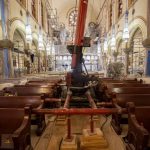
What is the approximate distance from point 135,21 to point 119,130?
918 cm

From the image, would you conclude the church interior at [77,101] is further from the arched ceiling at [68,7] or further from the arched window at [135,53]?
the arched ceiling at [68,7]

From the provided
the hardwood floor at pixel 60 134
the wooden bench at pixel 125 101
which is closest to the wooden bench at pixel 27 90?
the hardwood floor at pixel 60 134

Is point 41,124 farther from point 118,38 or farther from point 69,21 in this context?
point 69,21

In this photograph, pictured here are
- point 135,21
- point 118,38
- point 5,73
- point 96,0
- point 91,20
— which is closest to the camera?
point 5,73

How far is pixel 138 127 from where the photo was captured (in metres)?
2.33

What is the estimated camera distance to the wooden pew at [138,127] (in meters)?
2.21

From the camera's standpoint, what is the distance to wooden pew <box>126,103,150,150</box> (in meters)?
2.21

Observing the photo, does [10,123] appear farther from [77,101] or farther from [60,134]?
[77,101]

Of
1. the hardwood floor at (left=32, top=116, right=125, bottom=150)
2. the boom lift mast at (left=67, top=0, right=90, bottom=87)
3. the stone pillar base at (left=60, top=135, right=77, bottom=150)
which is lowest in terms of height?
the hardwood floor at (left=32, top=116, right=125, bottom=150)

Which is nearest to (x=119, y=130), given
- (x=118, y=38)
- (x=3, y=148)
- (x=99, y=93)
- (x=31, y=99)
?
(x=31, y=99)

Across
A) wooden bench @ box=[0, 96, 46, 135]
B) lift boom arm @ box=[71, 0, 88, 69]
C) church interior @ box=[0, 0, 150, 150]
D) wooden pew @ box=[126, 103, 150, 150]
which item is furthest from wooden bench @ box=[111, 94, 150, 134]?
lift boom arm @ box=[71, 0, 88, 69]

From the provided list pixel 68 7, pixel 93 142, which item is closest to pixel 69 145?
pixel 93 142

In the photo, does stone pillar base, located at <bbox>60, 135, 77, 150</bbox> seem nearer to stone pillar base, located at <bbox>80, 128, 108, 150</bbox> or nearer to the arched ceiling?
stone pillar base, located at <bbox>80, 128, 108, 150</bbox>

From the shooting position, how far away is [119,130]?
3814mm
